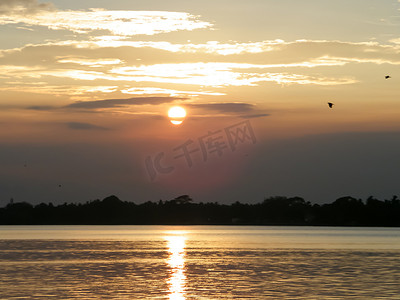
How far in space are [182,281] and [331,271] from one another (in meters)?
15.9

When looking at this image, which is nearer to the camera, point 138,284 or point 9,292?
point 9,292

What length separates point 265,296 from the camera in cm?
4619

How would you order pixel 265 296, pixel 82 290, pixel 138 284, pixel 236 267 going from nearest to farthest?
pixel 265 296, pixel 82 290, pixel 138 284, pixel 236 267

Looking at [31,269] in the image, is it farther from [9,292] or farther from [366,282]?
[366,282]

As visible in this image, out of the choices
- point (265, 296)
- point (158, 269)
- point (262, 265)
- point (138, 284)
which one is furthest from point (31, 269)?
point (265, 296)

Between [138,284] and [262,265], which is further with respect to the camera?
[262,265]

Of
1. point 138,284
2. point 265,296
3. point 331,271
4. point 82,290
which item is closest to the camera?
point 265,296

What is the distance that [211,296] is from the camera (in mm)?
46500

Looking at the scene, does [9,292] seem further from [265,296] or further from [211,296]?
[265,296]

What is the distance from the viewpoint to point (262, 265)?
75.0m

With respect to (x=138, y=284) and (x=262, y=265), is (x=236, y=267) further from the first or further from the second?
(x=138, y=284)

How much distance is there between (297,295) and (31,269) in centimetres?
2989

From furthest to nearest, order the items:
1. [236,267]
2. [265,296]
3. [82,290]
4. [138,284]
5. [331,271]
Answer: [236,267]
[331,271]
[138,284]
[82,290]
[265,296]

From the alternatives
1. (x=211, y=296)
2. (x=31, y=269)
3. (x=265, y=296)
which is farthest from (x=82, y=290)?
(x=31, y=269)
